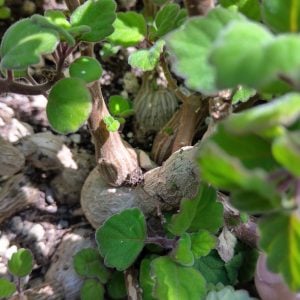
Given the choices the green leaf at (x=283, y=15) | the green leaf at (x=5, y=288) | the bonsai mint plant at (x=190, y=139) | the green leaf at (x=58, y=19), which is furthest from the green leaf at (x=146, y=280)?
the green leaf at (x=283, y=15)

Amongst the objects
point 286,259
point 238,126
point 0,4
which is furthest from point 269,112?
point 0,4

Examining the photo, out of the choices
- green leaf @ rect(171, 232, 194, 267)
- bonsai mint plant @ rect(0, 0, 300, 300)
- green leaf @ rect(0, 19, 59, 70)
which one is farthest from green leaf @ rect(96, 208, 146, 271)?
green leaf @ rect(0, 19, 59, 70)

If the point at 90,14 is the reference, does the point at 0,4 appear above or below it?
below

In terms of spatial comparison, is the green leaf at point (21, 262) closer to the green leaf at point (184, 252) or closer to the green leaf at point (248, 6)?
the green leaf at point (184, 252)

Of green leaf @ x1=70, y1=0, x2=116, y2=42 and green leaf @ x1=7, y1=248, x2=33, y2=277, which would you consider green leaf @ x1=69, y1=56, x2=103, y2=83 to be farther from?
green leaf @ x1=7, y1=248, x2=33, y2=277

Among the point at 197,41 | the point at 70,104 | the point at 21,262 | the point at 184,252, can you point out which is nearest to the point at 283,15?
the point at 197,41

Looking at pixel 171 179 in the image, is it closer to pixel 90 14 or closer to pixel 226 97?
pixel 226 97
